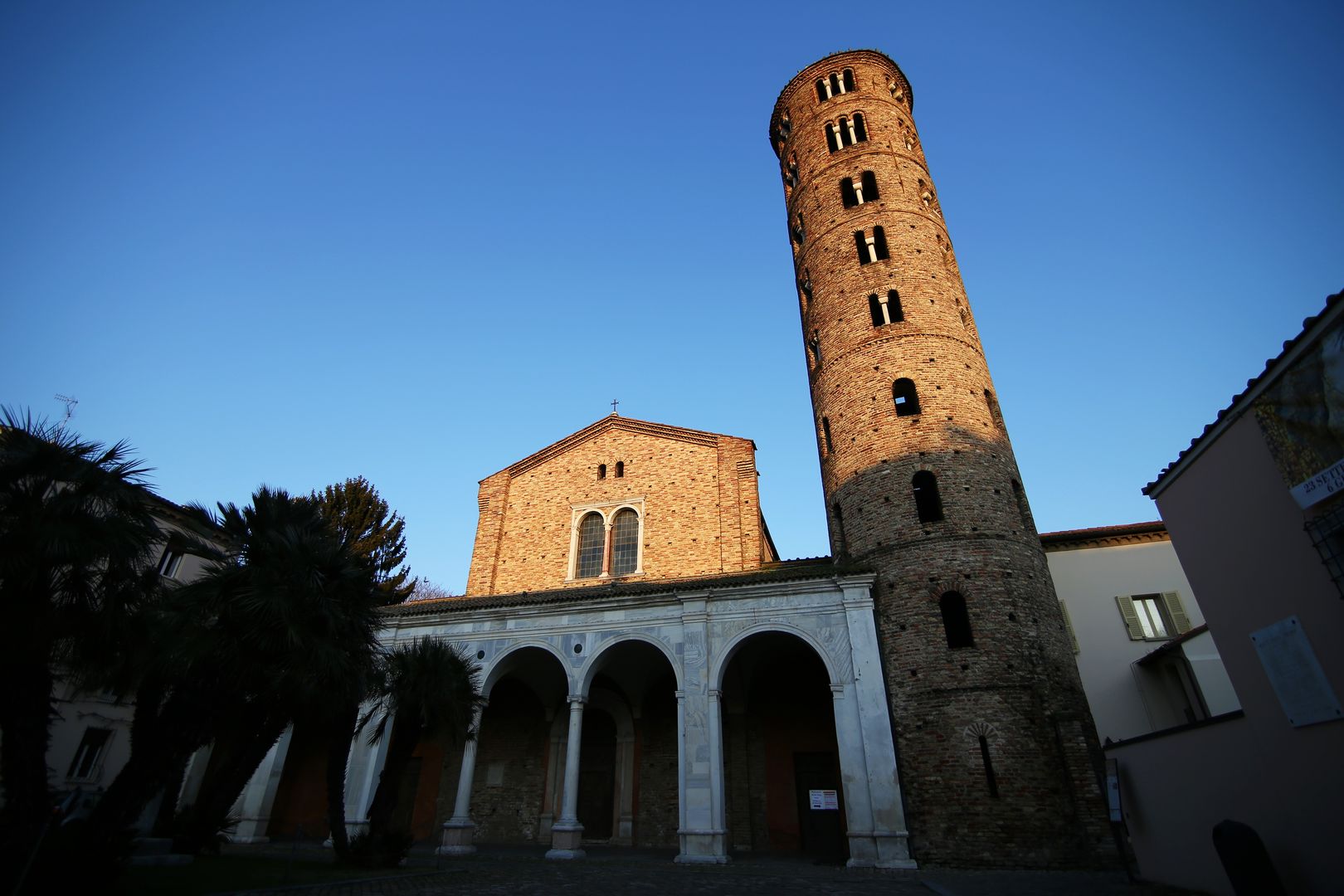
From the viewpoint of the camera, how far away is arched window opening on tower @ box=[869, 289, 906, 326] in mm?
17905

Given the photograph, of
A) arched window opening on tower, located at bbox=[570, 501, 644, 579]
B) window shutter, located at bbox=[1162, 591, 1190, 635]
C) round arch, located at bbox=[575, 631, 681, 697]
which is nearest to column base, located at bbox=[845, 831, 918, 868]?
round arch, located at bbox=[575, 631, 681, 697]

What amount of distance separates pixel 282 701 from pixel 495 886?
13.4 ft

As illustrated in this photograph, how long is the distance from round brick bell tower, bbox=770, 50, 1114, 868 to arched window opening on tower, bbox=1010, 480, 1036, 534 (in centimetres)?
4

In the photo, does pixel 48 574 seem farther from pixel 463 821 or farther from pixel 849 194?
pixel 849 194

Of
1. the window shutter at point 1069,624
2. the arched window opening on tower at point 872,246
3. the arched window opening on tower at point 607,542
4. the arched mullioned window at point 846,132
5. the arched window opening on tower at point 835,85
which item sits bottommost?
the window shutter at point 1069,624

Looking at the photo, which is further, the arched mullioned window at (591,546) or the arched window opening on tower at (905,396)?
the arched mullioned window at (591,546)

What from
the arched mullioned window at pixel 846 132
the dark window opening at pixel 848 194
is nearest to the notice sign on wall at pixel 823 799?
the dark window opening at pixel 848 194

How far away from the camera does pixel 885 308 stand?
59.1 ft

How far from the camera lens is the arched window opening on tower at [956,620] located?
45.9 ft

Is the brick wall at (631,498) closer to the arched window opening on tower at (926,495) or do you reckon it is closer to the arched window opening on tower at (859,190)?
the arched window opening on tower at (926,495)

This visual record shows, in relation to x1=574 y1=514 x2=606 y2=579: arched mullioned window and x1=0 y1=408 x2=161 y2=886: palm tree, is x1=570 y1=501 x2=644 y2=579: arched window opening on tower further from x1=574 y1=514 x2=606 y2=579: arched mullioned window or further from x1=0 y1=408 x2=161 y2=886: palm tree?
x1=0 y1=408 x2=161 y2=886: palm tree

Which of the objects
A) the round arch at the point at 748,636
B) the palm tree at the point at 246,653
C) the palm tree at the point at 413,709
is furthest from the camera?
the round arch at the point at 748,636

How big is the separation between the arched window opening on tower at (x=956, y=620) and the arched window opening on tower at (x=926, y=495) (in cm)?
192

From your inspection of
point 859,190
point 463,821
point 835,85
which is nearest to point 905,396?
point 859,190
